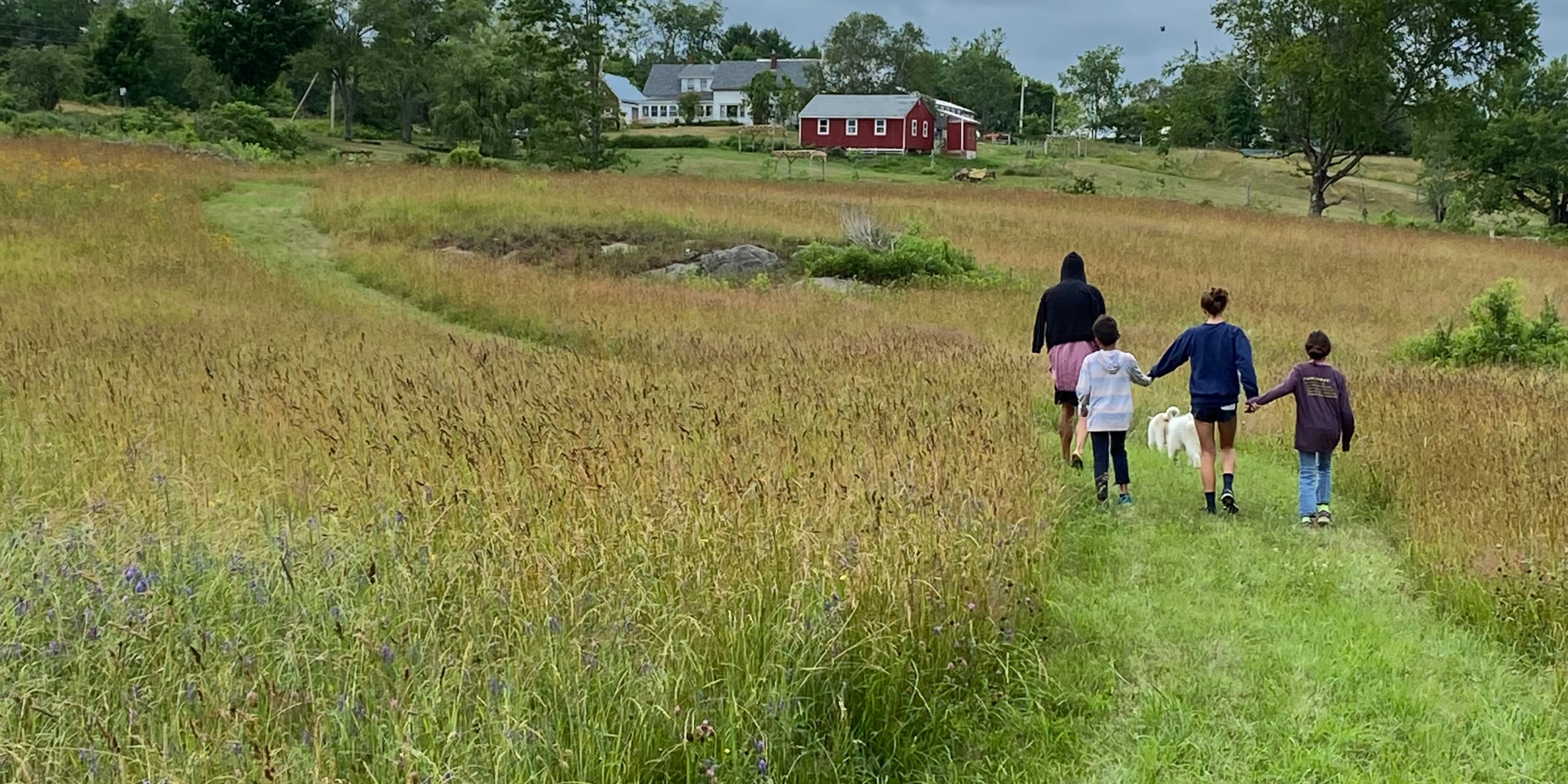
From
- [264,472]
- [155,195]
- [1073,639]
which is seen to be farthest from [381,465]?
[155,195]

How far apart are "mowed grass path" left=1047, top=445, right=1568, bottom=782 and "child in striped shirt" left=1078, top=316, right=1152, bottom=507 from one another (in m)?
0.93

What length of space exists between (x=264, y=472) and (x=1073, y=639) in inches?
167

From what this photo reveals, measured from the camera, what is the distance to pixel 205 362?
30.0ft

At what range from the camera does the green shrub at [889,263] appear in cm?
1966

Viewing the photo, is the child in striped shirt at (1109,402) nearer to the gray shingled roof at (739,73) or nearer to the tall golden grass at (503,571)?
Answer: the tall golden grass at (503,571)

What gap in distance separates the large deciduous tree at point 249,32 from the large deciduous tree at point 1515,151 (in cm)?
5274

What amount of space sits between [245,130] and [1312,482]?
40.7 m

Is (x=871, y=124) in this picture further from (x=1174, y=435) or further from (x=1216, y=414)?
(x=1216, y=414)

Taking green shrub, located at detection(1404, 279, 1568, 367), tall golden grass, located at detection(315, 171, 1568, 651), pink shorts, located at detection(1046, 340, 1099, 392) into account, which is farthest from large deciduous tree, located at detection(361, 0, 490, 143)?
pink shorts, located at detection(1046, 340, 1099, 392)

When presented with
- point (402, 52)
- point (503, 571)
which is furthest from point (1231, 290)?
point (402, 52)

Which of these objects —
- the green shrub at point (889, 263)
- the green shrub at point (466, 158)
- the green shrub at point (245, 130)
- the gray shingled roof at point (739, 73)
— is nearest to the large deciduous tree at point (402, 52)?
the green shrub at point (245, 130)

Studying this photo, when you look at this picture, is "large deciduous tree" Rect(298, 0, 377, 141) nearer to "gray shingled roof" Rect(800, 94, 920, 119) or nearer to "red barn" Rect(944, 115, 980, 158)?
"gray shingled roof" Rect(800, 94, 920, 119)

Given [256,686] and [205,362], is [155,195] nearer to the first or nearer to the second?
[205,362]

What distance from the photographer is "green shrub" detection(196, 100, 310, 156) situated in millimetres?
39000
